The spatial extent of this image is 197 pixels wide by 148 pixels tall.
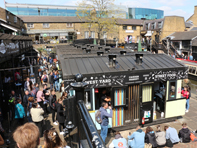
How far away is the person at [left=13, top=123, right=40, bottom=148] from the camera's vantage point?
7.61 feet

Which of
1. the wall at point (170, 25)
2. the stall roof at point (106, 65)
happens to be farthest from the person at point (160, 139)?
the wall at point (170, 25)

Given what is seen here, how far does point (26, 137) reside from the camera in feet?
7.66

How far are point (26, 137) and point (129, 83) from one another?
6.01m

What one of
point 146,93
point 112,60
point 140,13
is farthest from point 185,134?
point 140,13

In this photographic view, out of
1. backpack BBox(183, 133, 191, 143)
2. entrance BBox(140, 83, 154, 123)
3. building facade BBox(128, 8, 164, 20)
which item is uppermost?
building facade BBox(128, 8, 164, 20)

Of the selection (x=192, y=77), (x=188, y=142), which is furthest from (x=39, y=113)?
(x=192, y=77)

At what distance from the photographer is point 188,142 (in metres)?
7.25

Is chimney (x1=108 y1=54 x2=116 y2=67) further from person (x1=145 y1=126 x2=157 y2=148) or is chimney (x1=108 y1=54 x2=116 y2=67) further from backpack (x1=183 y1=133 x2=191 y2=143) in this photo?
backpack (x1=183 y1=133 x2=191 y2=143)

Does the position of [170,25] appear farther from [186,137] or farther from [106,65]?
[186,137]

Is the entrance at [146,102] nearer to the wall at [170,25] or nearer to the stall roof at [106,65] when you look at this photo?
the stall roof at [106,65]

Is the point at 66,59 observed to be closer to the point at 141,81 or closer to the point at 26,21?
the point at 141,81

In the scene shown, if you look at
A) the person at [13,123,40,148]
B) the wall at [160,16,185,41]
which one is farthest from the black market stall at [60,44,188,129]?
the wall at [160,16,185,41]

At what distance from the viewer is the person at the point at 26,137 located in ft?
7.61

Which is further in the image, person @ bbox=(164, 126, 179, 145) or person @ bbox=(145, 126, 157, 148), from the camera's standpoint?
person @ bbox=(164, 126, 179, 145)
